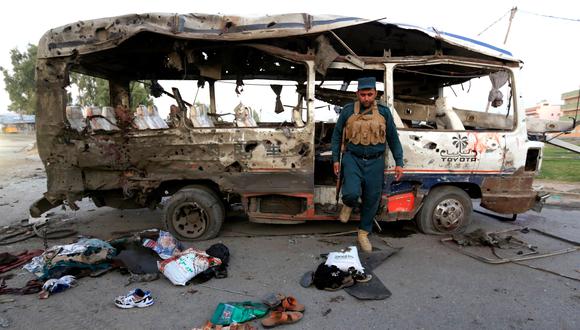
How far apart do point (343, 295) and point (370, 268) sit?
636 mm

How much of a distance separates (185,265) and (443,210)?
10.5 feet

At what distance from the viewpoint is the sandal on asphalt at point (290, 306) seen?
2.66m

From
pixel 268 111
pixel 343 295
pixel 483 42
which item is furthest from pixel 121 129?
pixel 483 42

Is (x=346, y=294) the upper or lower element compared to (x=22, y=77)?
lower

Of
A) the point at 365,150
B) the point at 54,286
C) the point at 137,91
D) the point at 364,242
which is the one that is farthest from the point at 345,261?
the point at 137,91

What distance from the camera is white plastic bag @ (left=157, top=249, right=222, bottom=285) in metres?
3.14

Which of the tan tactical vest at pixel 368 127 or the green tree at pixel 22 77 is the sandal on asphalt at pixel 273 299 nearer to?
the tan tactical vest at pixel 368 127

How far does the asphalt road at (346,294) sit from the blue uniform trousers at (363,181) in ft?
2.08

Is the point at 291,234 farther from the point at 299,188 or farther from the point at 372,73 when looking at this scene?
the point at 372,73

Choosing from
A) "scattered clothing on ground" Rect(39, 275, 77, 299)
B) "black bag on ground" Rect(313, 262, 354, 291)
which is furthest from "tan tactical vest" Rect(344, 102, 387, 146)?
"scattered clothing on ground" Rect(39, 275, 77, 299)

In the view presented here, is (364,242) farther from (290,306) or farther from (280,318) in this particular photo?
(280,318)

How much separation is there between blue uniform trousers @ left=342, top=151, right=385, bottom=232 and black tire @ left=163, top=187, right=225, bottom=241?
1633mm

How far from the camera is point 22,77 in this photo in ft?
115

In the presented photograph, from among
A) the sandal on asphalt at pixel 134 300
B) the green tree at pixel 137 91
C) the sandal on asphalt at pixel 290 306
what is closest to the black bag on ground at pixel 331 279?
the sandal on asphalt at pixel 290 306
